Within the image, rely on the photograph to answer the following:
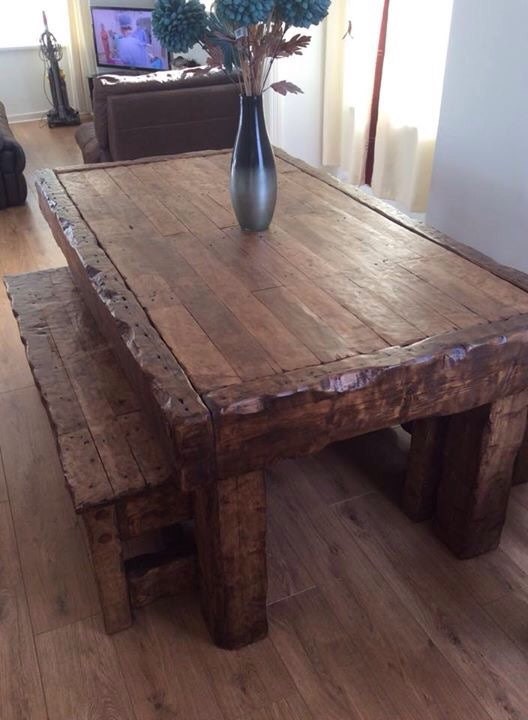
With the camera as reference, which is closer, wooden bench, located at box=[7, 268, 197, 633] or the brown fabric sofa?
wooden bench, located at box=[7, 268, 197, 633]

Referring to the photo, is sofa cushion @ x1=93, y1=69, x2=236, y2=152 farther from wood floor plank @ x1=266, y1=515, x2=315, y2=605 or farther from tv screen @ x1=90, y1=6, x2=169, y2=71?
wood floor plank @ x1=266, y1=515, x2=315, y2=605

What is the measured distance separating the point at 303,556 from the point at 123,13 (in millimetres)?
5660

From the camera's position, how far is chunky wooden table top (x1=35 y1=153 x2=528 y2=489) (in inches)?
47.6

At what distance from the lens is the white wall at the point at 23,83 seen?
6.48 metres

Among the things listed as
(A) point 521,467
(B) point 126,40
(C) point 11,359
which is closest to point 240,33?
(A) point 521,467

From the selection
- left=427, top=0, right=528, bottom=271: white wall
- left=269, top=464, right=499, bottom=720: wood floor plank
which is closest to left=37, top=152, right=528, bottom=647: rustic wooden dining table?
left=269, top=464, right=499, bottom=720: wood floor plank

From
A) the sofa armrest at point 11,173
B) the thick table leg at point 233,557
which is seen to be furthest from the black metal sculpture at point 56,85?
the thick table leg at point 233,557

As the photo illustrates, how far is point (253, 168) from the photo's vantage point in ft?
5.89

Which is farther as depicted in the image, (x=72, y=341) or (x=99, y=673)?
(x=72, y=341)

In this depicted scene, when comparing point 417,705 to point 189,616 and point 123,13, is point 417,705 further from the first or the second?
point 123,13

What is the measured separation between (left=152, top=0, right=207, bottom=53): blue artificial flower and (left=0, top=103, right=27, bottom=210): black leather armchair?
292 cm

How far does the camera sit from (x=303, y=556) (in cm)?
178

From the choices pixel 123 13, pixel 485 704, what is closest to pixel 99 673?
pixel 485 704

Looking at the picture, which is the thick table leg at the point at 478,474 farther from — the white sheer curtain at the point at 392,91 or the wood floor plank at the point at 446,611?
the white sheer curtain at the point at 392,91
